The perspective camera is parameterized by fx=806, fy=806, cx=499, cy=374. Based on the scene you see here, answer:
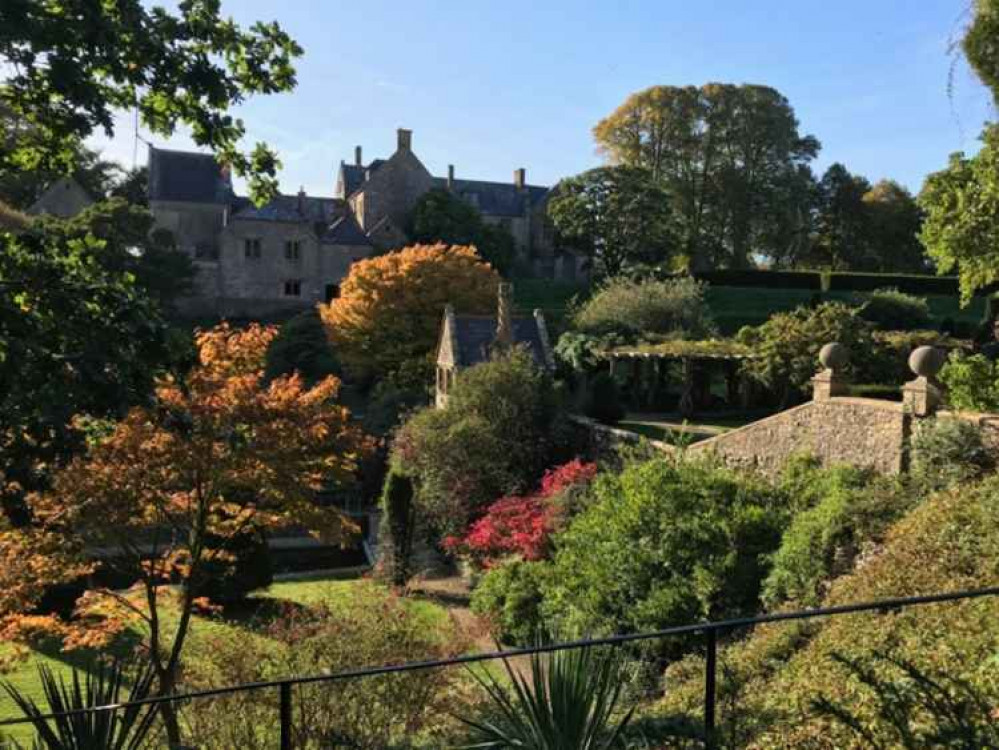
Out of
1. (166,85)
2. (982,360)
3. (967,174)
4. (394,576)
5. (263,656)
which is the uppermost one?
(967,174)

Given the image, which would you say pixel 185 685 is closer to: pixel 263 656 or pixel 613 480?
pixel 263 656

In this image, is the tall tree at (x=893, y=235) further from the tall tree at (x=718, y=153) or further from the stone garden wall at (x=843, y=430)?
Result: the stone garden wall at (x=843, y=430)

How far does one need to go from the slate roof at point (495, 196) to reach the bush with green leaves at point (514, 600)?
52318 mm

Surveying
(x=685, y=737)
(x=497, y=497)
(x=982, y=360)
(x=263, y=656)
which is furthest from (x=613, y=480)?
(x=685, y=737)

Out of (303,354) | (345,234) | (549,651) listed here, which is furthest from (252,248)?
(549,651)

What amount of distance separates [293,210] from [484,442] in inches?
1549

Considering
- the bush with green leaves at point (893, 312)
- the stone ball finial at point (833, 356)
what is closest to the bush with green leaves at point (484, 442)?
the stone ball finial at point (833, 356)

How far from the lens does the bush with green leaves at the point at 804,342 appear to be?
2162cm

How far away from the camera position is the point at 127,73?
6398 mm

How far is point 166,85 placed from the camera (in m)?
6.74

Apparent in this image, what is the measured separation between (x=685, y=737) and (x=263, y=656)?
7.77 meters

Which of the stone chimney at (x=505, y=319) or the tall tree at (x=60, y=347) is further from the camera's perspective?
the stone chimney at (x=505, y=319)

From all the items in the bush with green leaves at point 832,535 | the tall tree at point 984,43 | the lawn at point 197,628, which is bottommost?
the lawn at point 197,628

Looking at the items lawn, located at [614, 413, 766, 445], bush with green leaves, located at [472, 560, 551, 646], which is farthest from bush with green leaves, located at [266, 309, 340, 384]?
bush with green leaves, located at [472, 560, 551, 646]
